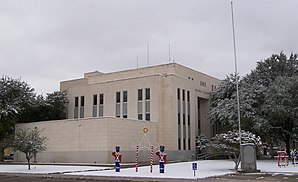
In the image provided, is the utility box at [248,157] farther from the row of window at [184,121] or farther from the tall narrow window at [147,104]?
the tall narrow window at [147,104]

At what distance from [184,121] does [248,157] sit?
2786 cm

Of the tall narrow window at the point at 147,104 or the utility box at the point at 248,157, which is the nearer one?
the utility box at the point at 248,157

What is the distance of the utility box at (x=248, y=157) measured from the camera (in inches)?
1105

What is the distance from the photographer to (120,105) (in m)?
56.4

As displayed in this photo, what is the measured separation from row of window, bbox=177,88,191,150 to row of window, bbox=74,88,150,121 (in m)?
4.62

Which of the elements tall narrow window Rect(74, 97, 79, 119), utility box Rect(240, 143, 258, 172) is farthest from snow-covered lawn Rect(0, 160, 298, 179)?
tall narrow window Rect(74, 97, 79, 119)

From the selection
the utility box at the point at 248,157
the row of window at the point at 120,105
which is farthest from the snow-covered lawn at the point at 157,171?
the row of window at the point at 120,105

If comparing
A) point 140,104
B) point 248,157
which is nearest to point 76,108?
point 140,104

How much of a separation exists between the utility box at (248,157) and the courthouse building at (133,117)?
66.6 feet

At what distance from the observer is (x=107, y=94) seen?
5781cm

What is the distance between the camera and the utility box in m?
28.1

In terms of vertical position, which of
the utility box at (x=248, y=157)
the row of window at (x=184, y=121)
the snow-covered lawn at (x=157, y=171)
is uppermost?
the row of window at (x=184, y=121)

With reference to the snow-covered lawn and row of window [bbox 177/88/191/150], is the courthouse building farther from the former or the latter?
the snow-covered lawn

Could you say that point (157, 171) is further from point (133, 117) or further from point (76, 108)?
point (76, 108)
